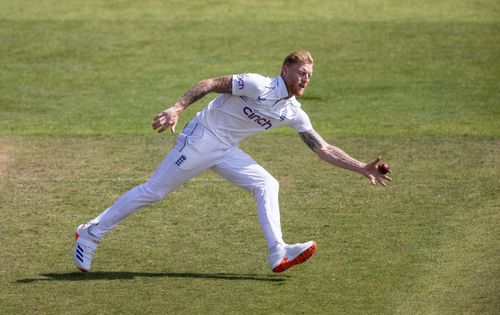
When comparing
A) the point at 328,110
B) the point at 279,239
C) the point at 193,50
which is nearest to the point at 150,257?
the point at 279,239

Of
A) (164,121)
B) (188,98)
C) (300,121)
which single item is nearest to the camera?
(164,121)

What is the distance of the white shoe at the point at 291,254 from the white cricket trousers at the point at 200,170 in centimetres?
17

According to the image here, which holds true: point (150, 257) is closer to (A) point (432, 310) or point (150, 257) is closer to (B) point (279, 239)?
(B) point (279, 239)

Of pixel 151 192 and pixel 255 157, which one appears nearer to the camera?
pixel 151 192

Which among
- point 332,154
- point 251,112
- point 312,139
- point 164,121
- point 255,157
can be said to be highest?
point 164,121

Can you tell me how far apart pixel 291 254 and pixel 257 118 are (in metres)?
1.51

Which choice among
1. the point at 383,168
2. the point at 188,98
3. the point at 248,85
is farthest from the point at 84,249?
the point at 383,168

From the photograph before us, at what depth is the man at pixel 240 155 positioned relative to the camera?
36.0ft

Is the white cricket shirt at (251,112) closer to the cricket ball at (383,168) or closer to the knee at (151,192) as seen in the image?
the knee at (151,192)

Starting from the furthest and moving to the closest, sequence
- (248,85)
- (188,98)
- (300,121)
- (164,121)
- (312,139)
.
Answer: (312,139) < (300,121) < (248,85) < (188,98) < (164,121)

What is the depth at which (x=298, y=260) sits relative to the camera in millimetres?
11008

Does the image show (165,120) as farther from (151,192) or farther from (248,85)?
(151,192)

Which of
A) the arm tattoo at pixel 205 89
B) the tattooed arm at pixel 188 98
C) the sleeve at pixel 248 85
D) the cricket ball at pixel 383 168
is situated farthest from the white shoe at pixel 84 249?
the cricket ball at pixel 383 168

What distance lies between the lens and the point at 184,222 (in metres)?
13.2
